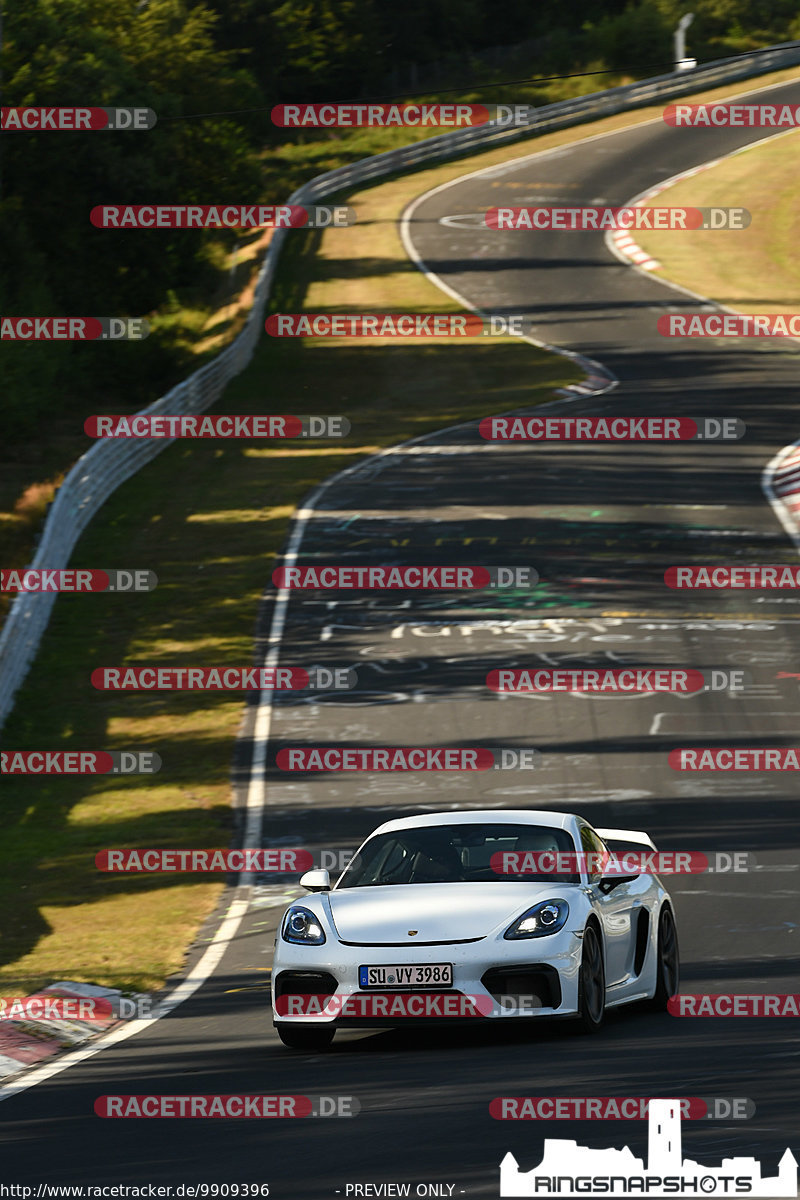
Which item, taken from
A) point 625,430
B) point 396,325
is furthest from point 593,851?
point 396,325

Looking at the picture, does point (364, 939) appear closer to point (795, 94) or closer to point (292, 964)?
point (292, 964)

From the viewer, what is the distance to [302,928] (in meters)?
10.5

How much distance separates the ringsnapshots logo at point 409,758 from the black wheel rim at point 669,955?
8903 mm

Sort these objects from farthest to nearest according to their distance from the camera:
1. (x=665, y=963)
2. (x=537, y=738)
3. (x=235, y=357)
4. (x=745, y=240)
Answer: (x=745, y=240)
(x=235, y=357)
(x=537, y=738)
(x=665, y=963)

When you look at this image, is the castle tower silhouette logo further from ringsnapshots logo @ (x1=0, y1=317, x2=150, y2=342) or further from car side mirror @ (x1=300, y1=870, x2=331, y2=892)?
ringsnapshots logo @ (x1=0, y1=317, x2=150, y2=342)

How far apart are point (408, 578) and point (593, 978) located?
19.3m

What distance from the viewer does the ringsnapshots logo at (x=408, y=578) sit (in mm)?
29188

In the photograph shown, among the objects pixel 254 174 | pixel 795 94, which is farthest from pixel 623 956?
pixel 795 94

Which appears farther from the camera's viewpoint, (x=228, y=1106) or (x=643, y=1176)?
(x=228, y=1106)

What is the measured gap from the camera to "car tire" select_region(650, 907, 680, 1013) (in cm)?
1166

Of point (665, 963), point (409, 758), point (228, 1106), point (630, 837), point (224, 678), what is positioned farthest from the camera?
point (224, 678)

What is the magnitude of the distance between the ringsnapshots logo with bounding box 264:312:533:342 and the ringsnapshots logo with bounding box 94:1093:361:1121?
4186 cm

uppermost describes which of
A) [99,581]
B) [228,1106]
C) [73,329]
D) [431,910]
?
[73,329]

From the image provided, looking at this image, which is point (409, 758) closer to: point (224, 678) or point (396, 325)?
point (224, 678)
